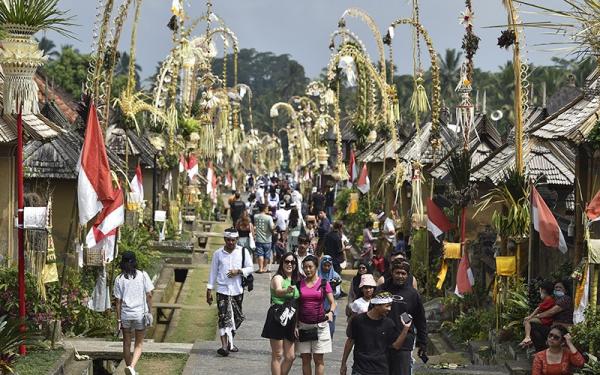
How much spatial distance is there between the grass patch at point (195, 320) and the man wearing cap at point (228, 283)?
3129 mm

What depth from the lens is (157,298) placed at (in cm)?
2391

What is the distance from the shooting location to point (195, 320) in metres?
21.8

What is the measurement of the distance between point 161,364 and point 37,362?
2.19 m

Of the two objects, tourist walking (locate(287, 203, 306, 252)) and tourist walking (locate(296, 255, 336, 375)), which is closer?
tourist walking (locate(296, 255, 336, 375))

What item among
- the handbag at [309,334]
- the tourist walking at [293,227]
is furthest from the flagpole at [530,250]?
the tourist walking at [293,227]

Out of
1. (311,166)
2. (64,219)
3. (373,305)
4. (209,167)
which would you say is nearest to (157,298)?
(64,219)

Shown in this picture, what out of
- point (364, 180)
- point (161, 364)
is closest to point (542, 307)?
point (161, 364)

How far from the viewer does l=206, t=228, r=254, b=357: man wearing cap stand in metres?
16.4

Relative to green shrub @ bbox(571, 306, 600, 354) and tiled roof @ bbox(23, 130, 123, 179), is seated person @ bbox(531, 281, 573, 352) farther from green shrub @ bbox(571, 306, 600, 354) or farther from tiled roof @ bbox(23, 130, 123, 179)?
tiled roof @ bbox(23, 130, 123, 179)

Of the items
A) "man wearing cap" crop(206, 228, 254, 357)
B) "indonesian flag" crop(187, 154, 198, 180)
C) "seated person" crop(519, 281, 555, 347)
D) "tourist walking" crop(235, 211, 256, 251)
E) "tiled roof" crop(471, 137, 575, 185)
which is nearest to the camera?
"seated person" crop(519, 281, 555, 347)

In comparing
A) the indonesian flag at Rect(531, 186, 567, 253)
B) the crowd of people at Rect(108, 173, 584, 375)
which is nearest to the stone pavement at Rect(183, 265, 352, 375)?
the crowd of people at Rect(108, 173, 584, 375)

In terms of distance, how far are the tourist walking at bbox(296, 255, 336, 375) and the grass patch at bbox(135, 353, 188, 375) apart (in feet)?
8.15

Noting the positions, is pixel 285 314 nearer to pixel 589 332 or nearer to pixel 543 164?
pixel 589 332

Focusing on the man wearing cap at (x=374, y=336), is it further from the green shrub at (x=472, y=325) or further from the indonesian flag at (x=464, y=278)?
the indonesian flag at (x=464, y=278)
